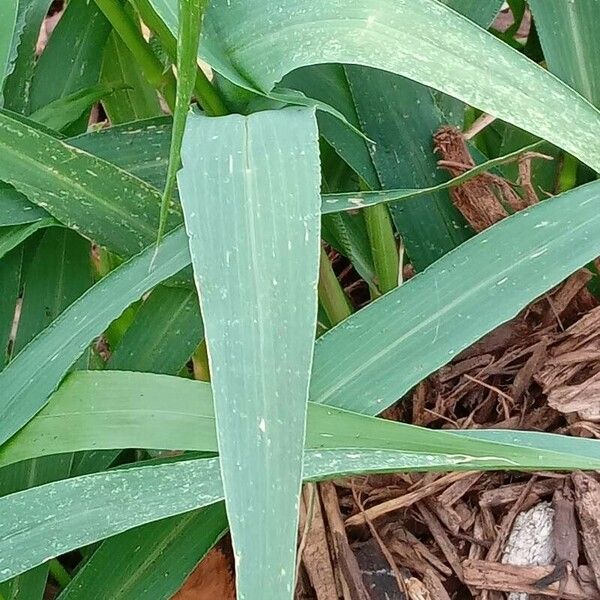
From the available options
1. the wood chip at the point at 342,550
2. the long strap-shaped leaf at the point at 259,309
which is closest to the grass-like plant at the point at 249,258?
the long strap-shaped leaf at the point at 259,309

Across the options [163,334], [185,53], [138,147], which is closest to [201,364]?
[163,334]

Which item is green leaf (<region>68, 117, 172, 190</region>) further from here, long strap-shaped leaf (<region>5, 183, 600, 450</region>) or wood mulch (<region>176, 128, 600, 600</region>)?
wood mulch (<region>176, 128, 600, 600</region>)

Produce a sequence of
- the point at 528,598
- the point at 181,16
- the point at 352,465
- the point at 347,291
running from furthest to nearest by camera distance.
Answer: the point at 347,291 < the point at 528,598 < the point at 352,465 < the point at 181,16

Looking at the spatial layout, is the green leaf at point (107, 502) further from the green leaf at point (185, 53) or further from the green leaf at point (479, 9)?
the green leaf at point (479, 9)

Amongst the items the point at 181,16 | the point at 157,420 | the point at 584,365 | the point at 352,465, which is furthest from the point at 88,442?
the point at 584,365

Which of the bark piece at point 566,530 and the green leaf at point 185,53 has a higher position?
A: the green leaf at point 185,53

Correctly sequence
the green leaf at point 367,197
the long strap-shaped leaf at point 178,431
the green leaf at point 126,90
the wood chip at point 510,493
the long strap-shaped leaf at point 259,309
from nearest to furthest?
1. the long strap-shaped leaf at point 259,309
2. the long strap-shaped leaf at point 178,431
3. the green leaf at point 367,197
4. the wood chip at point 510,493
5. the green leaf at point 126,90

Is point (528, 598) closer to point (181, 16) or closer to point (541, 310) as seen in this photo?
point (541, 310)
